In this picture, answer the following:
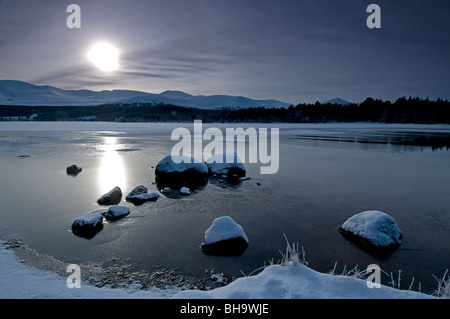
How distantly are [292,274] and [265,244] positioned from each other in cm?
201

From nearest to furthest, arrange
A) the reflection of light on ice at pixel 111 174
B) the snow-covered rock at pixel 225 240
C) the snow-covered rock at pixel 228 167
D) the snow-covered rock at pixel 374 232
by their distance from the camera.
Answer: the snow-covered rock at pixel 225 240 < the snow-covered rock at pixel 374 232 < the reflection of light on ice at pixel 111 174 < the snow-covered rock at pixel 228 167

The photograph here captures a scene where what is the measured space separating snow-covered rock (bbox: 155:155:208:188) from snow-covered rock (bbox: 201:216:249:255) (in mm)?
5186

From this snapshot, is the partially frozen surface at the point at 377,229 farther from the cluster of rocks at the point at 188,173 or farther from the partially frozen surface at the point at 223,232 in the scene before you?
the cluster of rocks at the point at 188,173

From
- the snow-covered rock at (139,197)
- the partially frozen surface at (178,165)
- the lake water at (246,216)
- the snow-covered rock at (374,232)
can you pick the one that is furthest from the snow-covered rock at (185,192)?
the snow-covered rock at (374,232)

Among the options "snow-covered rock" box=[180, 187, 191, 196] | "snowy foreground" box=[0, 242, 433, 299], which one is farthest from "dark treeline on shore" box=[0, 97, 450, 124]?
"snowy foreground" box=[0, 242, 433, 299]

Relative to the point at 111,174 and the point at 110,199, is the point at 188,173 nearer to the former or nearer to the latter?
the point at 110,199

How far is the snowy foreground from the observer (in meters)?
3.08

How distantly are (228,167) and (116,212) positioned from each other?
5837 mm

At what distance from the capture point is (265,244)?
5.53 metres

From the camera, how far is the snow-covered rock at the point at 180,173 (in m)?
10.7

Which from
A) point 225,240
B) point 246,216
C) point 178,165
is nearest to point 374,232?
point 246,216

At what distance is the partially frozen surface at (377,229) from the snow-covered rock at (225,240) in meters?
2.52

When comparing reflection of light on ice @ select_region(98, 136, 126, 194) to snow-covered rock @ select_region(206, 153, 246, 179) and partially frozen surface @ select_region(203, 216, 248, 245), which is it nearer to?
snow-covered rock @ select_region(206, 153, 246, 179)
